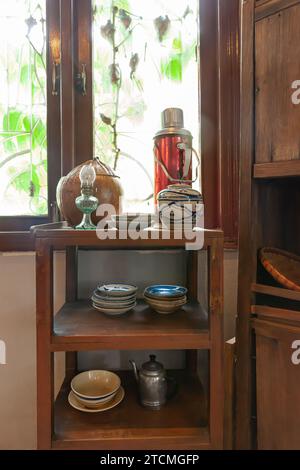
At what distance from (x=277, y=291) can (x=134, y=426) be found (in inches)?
20.7

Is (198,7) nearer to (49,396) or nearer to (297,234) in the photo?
(297,234)

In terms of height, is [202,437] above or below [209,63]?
below

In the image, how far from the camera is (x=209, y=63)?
1.19 m

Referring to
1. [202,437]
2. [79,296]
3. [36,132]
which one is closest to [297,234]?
[202,437]

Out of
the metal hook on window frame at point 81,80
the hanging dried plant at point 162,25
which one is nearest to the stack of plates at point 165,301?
the metal hook on window frame at point 81,80

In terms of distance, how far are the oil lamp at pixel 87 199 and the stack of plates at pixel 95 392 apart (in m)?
0.50

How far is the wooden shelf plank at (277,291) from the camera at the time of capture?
78 cm

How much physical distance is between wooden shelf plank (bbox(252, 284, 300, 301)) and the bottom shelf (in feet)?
1.28

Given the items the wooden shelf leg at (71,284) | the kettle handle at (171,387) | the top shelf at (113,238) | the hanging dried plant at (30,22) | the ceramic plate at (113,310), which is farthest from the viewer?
the hanging dried plant at (30,22)

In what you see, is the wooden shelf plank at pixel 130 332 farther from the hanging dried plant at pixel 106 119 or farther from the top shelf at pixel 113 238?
the hanging dried plant at pixel 106 119

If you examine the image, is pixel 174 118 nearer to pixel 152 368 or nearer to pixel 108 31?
pixel 108 31

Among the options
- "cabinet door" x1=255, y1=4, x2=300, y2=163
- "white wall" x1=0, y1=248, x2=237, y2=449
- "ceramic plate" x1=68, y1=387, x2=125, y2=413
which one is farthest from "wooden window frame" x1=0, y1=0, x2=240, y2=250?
"ceramic plate" x1=68, y1=387, x2=125, y2=413

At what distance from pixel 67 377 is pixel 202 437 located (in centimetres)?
52

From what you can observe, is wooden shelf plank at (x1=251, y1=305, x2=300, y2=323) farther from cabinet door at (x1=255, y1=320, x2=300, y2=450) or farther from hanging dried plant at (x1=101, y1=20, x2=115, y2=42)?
hanging dried plant at (x1=101, y1=20, x2=115, y2=42)
